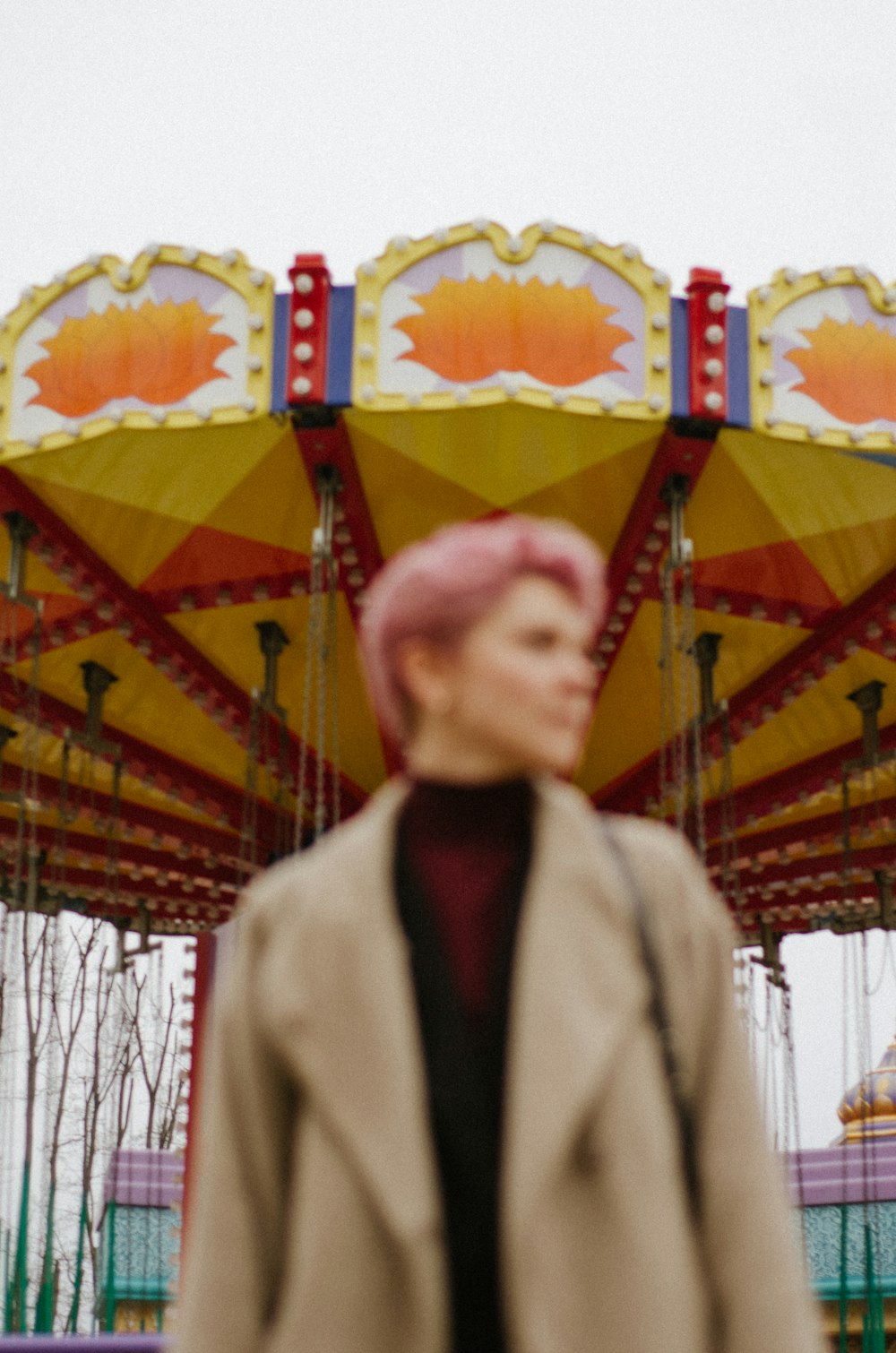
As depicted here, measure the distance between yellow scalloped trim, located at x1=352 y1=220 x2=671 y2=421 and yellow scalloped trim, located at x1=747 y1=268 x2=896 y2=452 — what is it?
1.02 ft

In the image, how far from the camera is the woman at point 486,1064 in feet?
4.71

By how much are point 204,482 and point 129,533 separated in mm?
534

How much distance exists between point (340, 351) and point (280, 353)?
21 cm

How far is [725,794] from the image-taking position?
7.65m

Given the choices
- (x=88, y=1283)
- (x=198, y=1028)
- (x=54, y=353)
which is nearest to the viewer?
(x=54, y=353)

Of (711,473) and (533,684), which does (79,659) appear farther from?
(533,684)

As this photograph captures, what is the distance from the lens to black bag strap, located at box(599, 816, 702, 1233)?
1544 millimetres

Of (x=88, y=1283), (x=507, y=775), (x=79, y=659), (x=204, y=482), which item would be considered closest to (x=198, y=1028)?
(x=79, y=659)

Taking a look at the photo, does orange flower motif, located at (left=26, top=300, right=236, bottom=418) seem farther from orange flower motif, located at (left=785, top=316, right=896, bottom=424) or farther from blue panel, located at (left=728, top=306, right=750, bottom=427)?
orange flower motif, located at (left=785, top=316, right=896, bottom=424)

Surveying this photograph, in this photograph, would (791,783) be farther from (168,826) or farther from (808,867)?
(168,826)

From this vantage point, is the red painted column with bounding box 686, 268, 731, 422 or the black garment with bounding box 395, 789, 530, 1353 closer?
the black garment with bounding box 395, 789, 530, 1353

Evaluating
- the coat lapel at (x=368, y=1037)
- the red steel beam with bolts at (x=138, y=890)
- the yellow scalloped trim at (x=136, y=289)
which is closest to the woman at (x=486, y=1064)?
the coat lapel at (x=368, y=1037)

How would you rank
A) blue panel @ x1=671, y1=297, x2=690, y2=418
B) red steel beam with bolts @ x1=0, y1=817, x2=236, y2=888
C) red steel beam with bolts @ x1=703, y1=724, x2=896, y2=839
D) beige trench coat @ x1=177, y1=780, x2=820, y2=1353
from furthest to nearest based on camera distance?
red steel beam with bolts @ x1=0, y1=817, x2=236, y2=888 → red steel beam with bolts @ x1=703, y1=724, x2=896, y2=839 → blue panel @ x1=671, y1=297, x2=690, y2=418 → beige trench coat @ x1=177, y1=780, x2=820, y2=1353

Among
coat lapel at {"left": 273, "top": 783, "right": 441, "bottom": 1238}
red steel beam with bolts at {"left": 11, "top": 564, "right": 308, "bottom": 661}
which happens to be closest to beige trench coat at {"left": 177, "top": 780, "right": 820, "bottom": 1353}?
coat lapel at {"left": 273, "top": 783, "right": 441, "bottom": 1238}
